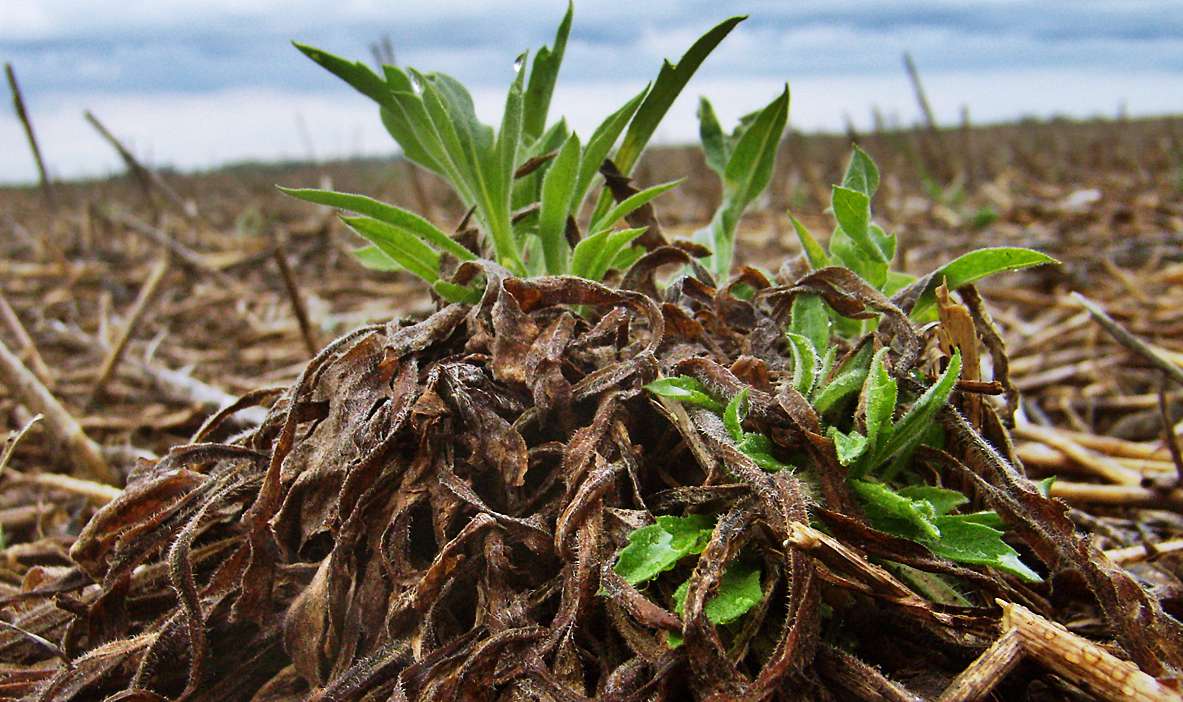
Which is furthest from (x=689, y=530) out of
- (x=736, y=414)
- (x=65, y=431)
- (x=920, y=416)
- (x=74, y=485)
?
(x=65, y=431)

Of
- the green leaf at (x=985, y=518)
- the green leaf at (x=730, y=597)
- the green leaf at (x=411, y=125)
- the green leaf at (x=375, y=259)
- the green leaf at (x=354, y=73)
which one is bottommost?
the green leaf at (x=730, y=597)

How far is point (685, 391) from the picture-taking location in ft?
Result: 4.69

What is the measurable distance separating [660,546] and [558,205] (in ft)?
2.54

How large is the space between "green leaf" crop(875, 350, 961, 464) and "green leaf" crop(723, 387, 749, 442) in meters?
0.21

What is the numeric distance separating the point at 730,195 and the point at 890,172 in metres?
8.49

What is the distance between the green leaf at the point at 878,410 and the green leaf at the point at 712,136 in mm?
876

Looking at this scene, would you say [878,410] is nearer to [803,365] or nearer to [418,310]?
[803,365]

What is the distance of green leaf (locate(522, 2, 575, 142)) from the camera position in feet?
6.15

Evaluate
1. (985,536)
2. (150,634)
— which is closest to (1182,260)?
(985,536)

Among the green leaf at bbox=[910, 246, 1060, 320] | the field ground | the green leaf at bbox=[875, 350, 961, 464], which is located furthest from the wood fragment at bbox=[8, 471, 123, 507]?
the green leaf at bbox=[910, 246, 1060, 320]

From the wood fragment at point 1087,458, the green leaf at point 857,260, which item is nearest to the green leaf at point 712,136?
the green leaf at point 857,260

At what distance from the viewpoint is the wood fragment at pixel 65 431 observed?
253cm

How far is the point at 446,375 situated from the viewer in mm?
1544

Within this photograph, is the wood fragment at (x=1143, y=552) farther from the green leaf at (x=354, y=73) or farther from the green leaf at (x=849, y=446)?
the green leaf at (x=354, y=73)
